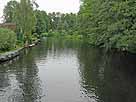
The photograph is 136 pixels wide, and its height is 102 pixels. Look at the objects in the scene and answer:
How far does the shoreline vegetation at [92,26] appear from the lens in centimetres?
4423

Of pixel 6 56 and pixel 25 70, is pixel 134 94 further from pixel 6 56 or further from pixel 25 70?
pixel 6 56

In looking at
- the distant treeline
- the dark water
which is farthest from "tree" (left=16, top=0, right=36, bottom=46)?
the dark water

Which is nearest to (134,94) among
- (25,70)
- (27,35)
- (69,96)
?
(69,96)

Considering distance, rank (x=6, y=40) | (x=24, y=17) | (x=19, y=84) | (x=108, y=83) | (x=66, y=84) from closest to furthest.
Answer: (x=19, y=84) → (x=66, y=84) → (x=108, y=83) → (x=6, y=40) → (x=24, y=17)

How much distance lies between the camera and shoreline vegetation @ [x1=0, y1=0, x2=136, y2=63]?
44.2 meters

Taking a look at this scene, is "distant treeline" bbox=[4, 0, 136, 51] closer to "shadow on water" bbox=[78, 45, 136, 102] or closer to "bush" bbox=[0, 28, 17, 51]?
"shadow on water" bbox=[78, 45, 136, 102]

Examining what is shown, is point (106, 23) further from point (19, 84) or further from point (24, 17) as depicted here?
point (19, 84)

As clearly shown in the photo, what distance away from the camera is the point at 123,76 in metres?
31.7

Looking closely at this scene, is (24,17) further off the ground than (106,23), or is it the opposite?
(24,17)

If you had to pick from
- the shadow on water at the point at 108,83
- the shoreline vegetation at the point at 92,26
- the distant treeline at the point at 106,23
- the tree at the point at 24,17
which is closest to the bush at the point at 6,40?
the shoreline vegetation at the point at 92,26

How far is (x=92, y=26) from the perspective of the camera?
251ft

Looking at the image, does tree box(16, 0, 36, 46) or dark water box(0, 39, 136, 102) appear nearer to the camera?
dark water box(0, 39, 136, 102)

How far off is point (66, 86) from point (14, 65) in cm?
1396

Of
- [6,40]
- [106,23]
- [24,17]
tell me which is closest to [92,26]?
[24,17]
